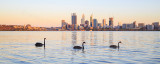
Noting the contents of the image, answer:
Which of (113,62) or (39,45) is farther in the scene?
(39,45)

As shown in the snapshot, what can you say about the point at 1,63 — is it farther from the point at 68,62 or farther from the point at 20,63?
the point at 68,62

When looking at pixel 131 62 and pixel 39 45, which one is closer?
pixel 131 62

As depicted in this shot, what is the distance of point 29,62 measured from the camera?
24906 millimetres

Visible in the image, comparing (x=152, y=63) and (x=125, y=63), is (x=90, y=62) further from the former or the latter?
(x=152, y=63)

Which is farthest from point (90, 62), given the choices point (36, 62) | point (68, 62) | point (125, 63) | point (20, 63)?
point (20, 63)

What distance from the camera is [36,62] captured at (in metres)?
24.8

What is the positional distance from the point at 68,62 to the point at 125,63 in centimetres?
740

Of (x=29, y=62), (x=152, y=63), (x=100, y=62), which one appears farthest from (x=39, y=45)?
(x=152, y=63)

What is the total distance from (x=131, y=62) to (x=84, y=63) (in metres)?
6.28

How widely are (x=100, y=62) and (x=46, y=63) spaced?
Answer: 7049 millimetres

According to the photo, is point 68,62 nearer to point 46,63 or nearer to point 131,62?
point 46,63

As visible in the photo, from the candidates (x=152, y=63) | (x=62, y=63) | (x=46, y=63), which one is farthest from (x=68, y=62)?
(x=152, y=63)

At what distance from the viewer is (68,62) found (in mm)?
24953

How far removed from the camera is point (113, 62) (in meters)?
25.1
